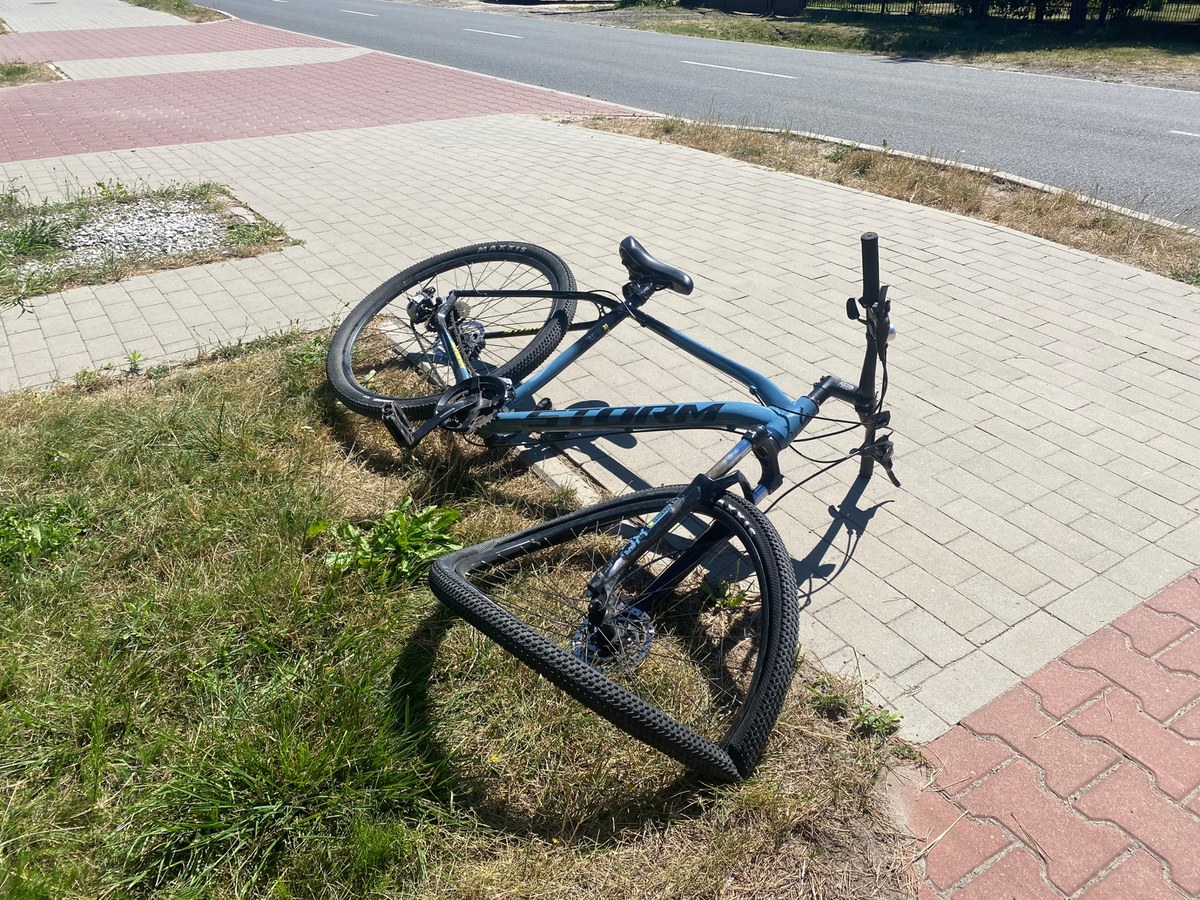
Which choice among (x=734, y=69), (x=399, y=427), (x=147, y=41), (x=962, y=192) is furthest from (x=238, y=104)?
(x=399, y=427)

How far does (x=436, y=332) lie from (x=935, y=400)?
2.65 meters

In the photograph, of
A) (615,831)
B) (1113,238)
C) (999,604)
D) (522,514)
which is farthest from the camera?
(1113,238)

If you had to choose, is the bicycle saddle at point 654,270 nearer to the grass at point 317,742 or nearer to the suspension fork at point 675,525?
the suspension fork at point 675,525

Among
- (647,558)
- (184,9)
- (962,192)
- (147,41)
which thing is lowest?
(647,558)

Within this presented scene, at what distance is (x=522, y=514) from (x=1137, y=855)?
246 centimetres

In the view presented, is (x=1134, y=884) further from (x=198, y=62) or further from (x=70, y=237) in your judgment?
(x=198, y=62)

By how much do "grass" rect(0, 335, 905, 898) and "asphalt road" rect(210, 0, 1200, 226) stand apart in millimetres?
7762

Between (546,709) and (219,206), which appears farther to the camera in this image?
(219,206)

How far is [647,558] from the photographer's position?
3490 mm

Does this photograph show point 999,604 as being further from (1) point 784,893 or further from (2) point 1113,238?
(2) point 1113,238

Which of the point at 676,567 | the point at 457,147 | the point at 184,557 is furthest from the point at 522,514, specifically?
the point at 457,147

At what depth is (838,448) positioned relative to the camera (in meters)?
4.41

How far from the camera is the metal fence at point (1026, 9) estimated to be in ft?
66.8

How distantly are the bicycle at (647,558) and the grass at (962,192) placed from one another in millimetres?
4251
